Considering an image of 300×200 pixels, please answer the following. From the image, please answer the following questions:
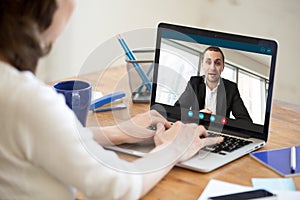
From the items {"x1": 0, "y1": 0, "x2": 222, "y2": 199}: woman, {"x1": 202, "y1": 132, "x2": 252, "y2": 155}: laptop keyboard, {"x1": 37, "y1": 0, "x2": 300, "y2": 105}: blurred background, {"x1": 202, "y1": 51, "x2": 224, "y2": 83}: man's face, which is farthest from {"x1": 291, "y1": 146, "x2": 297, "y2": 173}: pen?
{"x1": 37, "y1": 0, "x2": 300, "y2": 105}: blurred background

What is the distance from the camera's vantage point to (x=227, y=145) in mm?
1363

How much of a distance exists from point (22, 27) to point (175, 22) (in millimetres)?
1922

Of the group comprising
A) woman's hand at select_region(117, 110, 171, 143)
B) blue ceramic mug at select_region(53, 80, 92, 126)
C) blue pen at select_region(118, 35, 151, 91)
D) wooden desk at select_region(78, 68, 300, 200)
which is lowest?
wooden desk at select_region(78, 68, 300, 200)

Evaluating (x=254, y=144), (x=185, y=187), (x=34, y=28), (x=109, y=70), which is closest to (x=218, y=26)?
(x=109, y=70)

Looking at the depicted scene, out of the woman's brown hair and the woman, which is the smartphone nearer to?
the woman

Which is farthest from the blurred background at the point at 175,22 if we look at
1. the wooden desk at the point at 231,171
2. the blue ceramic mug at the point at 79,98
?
the blue ceramic mug at the point at 79,98

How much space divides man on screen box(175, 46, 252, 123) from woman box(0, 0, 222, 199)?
454 millimetres

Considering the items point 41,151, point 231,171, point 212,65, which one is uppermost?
point 212,65

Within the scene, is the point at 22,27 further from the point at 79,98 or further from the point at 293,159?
the point at 293,159

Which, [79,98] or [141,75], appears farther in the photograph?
[141,75]

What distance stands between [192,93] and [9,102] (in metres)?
0.65

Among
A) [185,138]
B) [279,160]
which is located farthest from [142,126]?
[279,160]

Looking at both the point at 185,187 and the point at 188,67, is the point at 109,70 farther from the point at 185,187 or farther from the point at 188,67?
the point at 185,187

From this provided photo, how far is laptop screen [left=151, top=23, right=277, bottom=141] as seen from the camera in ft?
4.51
